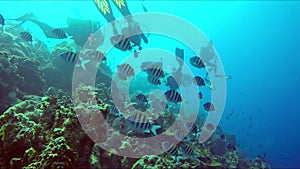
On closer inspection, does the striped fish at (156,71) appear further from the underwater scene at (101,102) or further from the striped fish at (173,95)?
the striped fish at (173,95)

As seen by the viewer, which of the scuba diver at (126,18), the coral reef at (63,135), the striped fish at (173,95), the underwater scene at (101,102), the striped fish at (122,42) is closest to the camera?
the coral reef at (63,135)

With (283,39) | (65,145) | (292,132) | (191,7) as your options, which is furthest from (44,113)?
(191,7)

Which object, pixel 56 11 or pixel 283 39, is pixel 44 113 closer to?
pixel 283 39

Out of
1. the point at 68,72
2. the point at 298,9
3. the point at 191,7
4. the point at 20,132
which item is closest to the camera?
the point at 20,132

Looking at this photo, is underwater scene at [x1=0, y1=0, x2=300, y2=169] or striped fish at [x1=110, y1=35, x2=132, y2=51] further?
striped fish at [x1=110, y1=35, x2=132, y2=51]

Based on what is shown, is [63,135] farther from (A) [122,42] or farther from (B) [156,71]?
(B) [156,71]

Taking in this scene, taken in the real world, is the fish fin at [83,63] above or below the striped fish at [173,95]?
above

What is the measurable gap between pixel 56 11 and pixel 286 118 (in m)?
65.0

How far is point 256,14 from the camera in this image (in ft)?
177

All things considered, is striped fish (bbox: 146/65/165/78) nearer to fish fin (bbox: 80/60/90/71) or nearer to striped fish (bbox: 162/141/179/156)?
striped fish (bbox: 162/141/179/156)

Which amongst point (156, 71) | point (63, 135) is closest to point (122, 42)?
point (156, 71)

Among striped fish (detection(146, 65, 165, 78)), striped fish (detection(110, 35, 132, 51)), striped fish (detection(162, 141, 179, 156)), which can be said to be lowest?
striped fish (detection(162, 141, 179, 156))

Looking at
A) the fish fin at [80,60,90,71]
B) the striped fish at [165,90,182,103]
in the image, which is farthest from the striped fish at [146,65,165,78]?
the fish fin at [80,60,90,71]

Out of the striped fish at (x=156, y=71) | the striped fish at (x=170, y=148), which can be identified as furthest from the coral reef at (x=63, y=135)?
the striped fish at (x=156, y=71)
